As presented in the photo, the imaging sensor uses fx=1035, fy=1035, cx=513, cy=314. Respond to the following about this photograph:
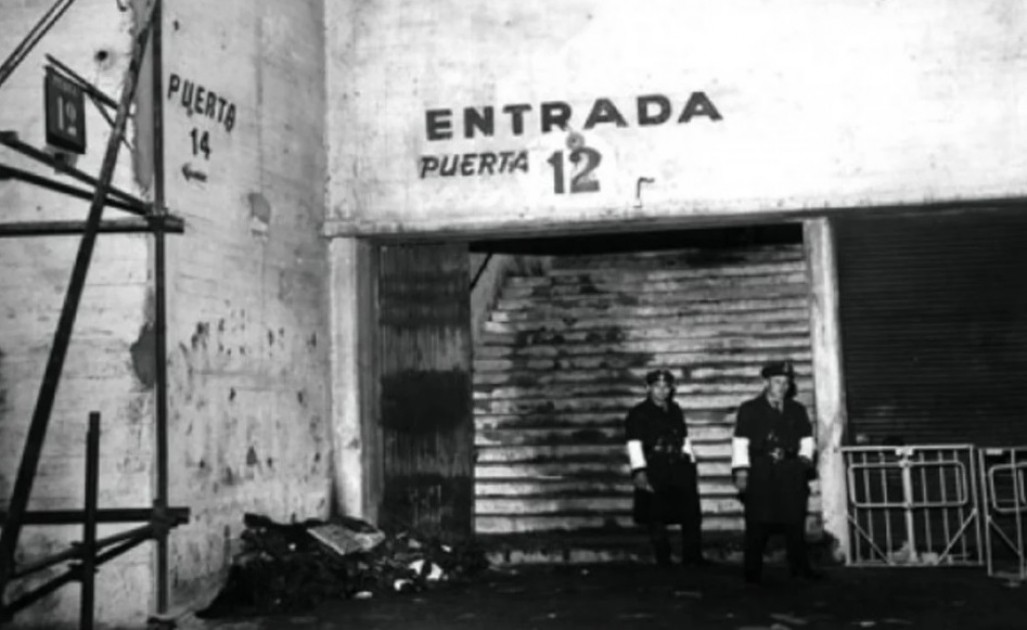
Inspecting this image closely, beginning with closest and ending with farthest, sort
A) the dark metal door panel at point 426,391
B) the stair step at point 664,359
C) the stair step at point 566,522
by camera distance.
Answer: the dark metal door panel at point 426,391 → the stair step at point 566,522 → the stair step at point 664,359

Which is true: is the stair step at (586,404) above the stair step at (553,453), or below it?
above

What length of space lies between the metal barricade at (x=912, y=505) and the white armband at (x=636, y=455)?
213 centimetres

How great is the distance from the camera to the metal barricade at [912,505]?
10.6 m

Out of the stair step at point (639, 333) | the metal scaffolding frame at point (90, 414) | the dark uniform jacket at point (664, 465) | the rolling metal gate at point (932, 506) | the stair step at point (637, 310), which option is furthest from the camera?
the stair step at point (637, 310)

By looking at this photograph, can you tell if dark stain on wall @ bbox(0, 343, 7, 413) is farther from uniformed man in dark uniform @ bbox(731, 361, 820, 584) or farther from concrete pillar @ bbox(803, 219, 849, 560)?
concrete pillar @ bbox(803, 219, 849, 560)

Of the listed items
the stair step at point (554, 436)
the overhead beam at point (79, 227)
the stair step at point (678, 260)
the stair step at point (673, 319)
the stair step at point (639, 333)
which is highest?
the stair step at point (678, 260)

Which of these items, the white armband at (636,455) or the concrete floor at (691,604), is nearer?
the concrete floor at (691,604)

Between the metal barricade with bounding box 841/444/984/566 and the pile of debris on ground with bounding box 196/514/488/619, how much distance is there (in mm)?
4001

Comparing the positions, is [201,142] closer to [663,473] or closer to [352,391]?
[352,391]

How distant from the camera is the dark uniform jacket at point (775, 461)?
982cm

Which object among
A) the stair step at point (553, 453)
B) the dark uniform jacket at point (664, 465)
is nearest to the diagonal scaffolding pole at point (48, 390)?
the dark uniform jacket at point (664, 465)

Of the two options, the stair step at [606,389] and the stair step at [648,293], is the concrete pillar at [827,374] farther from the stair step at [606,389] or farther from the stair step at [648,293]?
the stair step at [648,293]

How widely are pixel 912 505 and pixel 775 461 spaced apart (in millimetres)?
1766

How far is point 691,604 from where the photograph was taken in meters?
8.71
